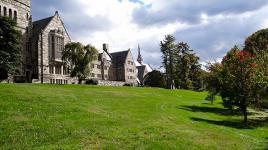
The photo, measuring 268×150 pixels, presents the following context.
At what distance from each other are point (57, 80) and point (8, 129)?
5750cm

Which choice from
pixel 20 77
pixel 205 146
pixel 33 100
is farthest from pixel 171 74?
pixel 205 146

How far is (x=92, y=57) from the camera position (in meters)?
70.6

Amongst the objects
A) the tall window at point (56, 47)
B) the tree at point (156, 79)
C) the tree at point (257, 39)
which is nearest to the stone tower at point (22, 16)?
the tall window at point (56, 47)

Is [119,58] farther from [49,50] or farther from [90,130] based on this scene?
[90,130]

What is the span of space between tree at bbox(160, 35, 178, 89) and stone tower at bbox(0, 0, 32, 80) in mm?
38969

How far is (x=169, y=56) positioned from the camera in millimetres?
101812

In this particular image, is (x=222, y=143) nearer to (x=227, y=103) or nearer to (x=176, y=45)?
(x=227, y=103)

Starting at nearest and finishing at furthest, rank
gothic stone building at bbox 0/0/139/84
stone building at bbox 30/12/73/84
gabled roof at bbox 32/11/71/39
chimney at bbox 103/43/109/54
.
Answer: gothic stone building at bbox 0/0/139/84
stone building at bbox 30/12/73/84
gabled roof at bbox 32/11/71/39
chimney at bbox 103/43/109/54

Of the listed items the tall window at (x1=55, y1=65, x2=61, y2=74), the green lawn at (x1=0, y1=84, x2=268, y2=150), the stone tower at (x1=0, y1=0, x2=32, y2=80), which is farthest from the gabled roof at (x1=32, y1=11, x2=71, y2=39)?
the green lawn at (x1=0, y1=84, x2=268, y2=150)

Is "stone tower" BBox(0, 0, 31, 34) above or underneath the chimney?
above

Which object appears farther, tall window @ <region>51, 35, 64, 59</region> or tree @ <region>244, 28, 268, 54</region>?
tree @ <region>244, 28, 268, 54</region>

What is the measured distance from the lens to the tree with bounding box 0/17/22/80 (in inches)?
2329

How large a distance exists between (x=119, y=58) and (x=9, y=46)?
63706 mm

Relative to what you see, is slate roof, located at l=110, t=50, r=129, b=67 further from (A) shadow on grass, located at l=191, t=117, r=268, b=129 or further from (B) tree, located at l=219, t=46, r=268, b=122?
(B) tree, located at l=219, t=46, r=268, b=122
